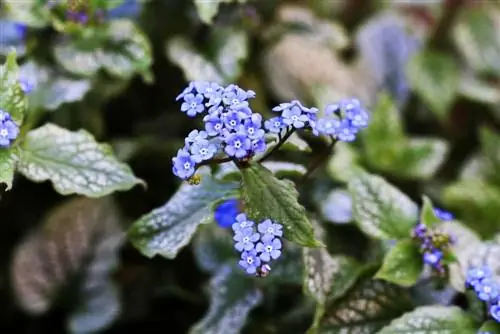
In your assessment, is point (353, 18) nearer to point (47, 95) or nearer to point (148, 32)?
point (148, 32)

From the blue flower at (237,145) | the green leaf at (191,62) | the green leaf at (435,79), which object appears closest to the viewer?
the blue flower at (237,145)

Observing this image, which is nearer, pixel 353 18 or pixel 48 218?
pixel 48 218

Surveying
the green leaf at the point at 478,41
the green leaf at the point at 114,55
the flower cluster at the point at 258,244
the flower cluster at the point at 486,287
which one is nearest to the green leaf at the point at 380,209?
the flower cluster at the point at 486,287

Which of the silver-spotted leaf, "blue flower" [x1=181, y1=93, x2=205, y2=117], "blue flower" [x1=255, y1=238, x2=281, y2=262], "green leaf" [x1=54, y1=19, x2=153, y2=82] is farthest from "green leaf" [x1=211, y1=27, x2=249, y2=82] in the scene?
"blue flower" [x1=255, y1=238, x2=281, y2=262]

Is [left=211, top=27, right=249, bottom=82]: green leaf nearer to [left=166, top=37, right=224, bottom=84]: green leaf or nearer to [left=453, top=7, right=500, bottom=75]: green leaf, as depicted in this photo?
[left=166, top=37, right=224, bottom=84]: green leaf

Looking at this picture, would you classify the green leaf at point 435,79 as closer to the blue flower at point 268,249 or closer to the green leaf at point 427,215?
the green leaf at point 427,215

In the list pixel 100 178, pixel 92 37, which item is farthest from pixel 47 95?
pixel 100 178
